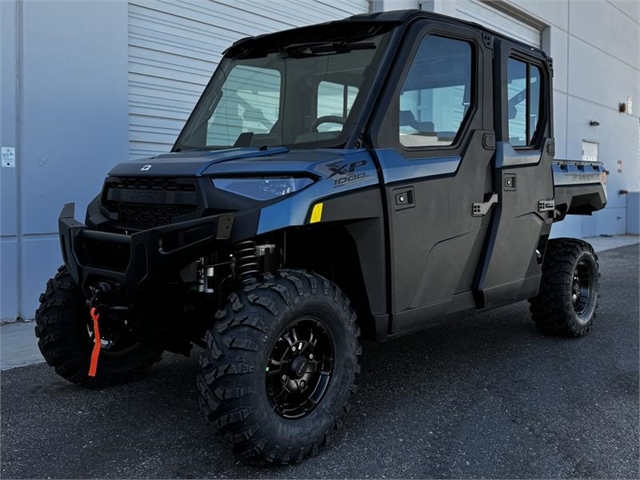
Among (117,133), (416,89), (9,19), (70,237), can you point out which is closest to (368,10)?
(117,133)

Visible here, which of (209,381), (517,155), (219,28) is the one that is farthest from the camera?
(219,28)

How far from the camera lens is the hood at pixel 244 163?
3135 mm

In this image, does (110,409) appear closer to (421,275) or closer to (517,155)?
(421,275)

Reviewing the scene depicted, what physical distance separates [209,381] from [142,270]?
62cm

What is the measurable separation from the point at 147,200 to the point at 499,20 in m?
11.3

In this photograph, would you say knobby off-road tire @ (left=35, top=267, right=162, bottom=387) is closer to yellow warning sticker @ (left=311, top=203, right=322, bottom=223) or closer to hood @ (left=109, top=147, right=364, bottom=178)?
hood @ (left=109, top=147, right=364, bottom=178)

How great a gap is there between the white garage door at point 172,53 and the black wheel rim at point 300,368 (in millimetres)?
4422

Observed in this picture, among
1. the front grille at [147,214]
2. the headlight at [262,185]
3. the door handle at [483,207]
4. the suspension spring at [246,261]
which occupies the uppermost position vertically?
the headlight at [262,185]

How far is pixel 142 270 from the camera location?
118 inches

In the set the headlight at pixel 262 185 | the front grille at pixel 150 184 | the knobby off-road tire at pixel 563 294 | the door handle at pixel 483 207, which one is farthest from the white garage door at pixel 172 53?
the knobby off-road tire at pixel 563 294

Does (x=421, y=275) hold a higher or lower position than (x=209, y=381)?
higher

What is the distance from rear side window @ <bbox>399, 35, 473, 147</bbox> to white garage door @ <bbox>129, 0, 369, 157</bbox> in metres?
3.99

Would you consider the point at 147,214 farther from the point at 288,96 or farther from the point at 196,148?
the point at 288,96

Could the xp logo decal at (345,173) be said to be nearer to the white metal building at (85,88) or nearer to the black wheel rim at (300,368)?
the black wheel rim at (300,368)
